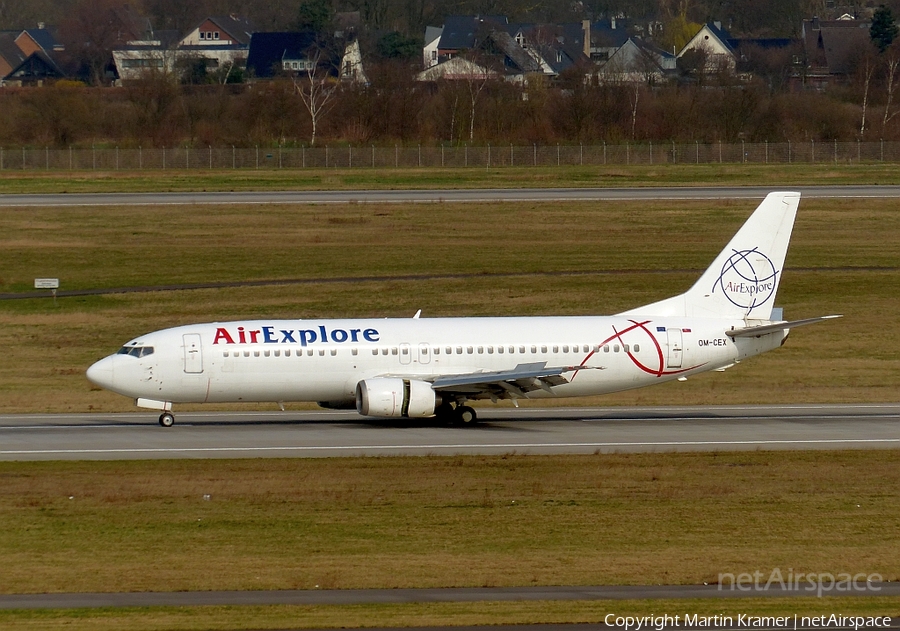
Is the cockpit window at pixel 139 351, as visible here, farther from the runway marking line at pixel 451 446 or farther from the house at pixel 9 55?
the house at pixel 9 55

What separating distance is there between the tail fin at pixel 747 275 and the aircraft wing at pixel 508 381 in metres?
4.36

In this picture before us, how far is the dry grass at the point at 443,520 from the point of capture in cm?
2275

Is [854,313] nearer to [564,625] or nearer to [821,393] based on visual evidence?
[821,393]

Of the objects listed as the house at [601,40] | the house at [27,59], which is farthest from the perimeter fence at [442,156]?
the house at [27,59]

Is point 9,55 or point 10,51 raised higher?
point 10,51

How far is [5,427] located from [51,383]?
31.5 ft

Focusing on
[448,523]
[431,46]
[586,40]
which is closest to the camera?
[448,523]

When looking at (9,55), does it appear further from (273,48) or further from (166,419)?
(166,419)

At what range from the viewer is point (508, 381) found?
38.2m

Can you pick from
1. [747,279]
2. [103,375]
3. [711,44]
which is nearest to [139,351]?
[103,375]

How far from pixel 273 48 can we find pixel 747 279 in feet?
459

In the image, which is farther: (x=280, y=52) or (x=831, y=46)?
(x=280, y=52)

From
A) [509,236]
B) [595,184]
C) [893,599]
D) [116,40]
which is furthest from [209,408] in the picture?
[116,40]

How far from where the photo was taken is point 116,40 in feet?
→ 621
